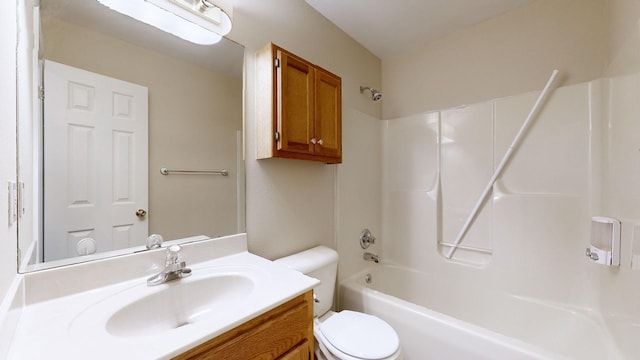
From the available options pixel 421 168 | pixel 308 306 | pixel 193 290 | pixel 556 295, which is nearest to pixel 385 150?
pixel 421 168

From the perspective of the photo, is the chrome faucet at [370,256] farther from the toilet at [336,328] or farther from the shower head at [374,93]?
the shower head at [374,93]

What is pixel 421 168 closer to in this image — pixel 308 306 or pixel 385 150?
pixel 385 150

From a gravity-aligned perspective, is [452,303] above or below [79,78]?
below

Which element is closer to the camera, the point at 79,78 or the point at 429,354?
the point at 79,78

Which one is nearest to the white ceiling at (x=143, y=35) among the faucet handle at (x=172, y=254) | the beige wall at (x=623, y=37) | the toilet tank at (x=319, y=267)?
the faucet handle at (x=172, y=254)

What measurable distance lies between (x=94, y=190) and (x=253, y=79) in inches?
34.1

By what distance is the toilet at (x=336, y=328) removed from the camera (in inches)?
43.4

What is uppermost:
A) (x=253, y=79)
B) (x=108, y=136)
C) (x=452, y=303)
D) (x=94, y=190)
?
(x=253, y=79)

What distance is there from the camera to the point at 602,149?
1460 mm

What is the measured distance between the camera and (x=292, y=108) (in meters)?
1.33

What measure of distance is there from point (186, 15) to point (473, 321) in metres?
2.51

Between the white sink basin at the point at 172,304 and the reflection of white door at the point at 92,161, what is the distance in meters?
0.25

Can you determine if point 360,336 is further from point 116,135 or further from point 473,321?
point 116,135

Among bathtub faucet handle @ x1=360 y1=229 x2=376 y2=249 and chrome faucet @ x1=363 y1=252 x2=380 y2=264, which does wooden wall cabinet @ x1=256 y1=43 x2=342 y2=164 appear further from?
chrome faucet @ x1=363 y1=252 x2=380 y2=264
